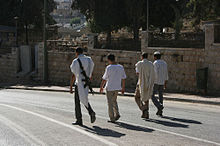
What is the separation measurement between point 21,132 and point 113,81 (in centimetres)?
263

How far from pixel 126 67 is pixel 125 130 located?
13.5 meters

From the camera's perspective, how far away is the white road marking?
796cm

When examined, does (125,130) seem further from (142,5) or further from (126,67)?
(142,5)

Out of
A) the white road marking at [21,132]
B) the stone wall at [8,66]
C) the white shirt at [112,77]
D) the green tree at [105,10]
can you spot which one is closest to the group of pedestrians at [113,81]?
the white shirt at [112,77]

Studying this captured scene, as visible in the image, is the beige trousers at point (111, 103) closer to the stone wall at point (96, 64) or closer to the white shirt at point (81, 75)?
the white shirt at point (81, 75)

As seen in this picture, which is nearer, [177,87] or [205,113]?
[205,113]

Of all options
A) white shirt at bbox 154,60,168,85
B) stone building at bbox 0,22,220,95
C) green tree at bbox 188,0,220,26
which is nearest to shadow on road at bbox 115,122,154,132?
white shirt at bbox 154,60,168,85

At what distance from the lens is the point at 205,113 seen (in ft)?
40.5

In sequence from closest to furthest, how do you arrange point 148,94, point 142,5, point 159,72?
point 148,94
point 159,72
point 142,5

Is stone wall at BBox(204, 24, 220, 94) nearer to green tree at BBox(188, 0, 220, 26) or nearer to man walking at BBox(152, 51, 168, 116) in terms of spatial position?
green tree at BBox(188, 0, 220, 26)

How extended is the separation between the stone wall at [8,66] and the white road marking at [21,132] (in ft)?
63.3

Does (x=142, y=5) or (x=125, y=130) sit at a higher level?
(x=142, y=5)

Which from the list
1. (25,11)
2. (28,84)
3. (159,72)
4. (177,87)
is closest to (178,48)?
(177,87)

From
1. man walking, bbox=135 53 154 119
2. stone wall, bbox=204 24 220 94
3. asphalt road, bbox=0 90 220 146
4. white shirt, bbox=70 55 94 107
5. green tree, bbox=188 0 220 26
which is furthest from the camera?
green tree, bbox=188 0 220 26
